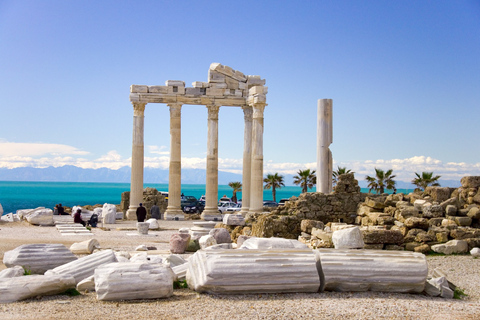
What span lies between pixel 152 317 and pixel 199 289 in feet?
4.79

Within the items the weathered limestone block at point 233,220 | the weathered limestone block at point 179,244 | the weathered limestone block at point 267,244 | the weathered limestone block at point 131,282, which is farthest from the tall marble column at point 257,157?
the weathered limestone block at point 131,282

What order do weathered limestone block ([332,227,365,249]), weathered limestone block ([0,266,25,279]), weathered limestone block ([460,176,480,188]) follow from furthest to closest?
weathered limestone block ([460,176,480,188])
weathered limestone block ([332,227,365,249])
weathered limestone block ([0,266,25,279])

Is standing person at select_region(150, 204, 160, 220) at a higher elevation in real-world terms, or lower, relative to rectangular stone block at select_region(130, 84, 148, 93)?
lower

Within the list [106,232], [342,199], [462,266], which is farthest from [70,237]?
[462,266]

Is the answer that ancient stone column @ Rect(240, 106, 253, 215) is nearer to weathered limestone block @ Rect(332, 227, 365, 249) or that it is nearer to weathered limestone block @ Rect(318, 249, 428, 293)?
weathered limestone block @ Rect(332, 227, 365, 249)

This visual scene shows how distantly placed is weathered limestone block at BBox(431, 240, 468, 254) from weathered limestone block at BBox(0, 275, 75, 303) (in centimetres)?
1015

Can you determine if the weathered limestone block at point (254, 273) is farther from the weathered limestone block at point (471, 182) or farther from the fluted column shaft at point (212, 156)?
the fluted column shaft at point (212, 156)

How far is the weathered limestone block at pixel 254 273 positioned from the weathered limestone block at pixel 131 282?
0.63m

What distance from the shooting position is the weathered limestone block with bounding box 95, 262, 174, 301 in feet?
28.8

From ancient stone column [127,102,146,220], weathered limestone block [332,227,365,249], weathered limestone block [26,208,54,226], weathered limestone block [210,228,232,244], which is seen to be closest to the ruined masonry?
ancient stone column [127,102,146,220]

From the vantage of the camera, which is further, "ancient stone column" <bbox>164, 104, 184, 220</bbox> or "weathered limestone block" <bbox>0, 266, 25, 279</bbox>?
"ancient stone column" <bbox>164, 104, 184, 220</bbox>

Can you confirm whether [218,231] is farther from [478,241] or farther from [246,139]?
[246,139]

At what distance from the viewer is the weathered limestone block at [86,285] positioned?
972 centimetres

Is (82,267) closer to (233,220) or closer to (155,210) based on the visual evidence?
(233,220)
